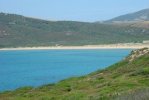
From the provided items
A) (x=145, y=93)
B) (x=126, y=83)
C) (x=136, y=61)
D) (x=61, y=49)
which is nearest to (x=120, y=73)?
(x=136, y=61)

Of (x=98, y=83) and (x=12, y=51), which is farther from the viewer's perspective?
(x=12, y=51)

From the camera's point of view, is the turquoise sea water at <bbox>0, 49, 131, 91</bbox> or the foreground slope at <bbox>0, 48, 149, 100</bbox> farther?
the turquoise sea water at <bbox>0, 49, 131, 91</bbox>

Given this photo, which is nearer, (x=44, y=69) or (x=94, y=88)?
(x=94, y=88)

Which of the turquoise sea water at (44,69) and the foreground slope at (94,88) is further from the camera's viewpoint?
the turquoise sea water at (44,69)

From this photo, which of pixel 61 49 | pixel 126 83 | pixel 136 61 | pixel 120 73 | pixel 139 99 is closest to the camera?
pixel 139 99

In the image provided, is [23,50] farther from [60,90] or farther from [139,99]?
[139,99]

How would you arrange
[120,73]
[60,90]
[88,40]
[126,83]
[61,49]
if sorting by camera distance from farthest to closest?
[88,40] < [61,49] < [120,73] < [60,90] < [126,83]

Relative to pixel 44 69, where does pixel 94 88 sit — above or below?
above

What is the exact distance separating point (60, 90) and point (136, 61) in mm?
9643

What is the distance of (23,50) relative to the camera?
17762 centimetres

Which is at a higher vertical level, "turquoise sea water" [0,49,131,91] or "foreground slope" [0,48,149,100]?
"foreground slope" [0,48,149,100]

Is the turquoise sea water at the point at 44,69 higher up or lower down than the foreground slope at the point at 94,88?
lower down

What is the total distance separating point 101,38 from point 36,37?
25396mm

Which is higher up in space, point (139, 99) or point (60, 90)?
point (139, 99)
